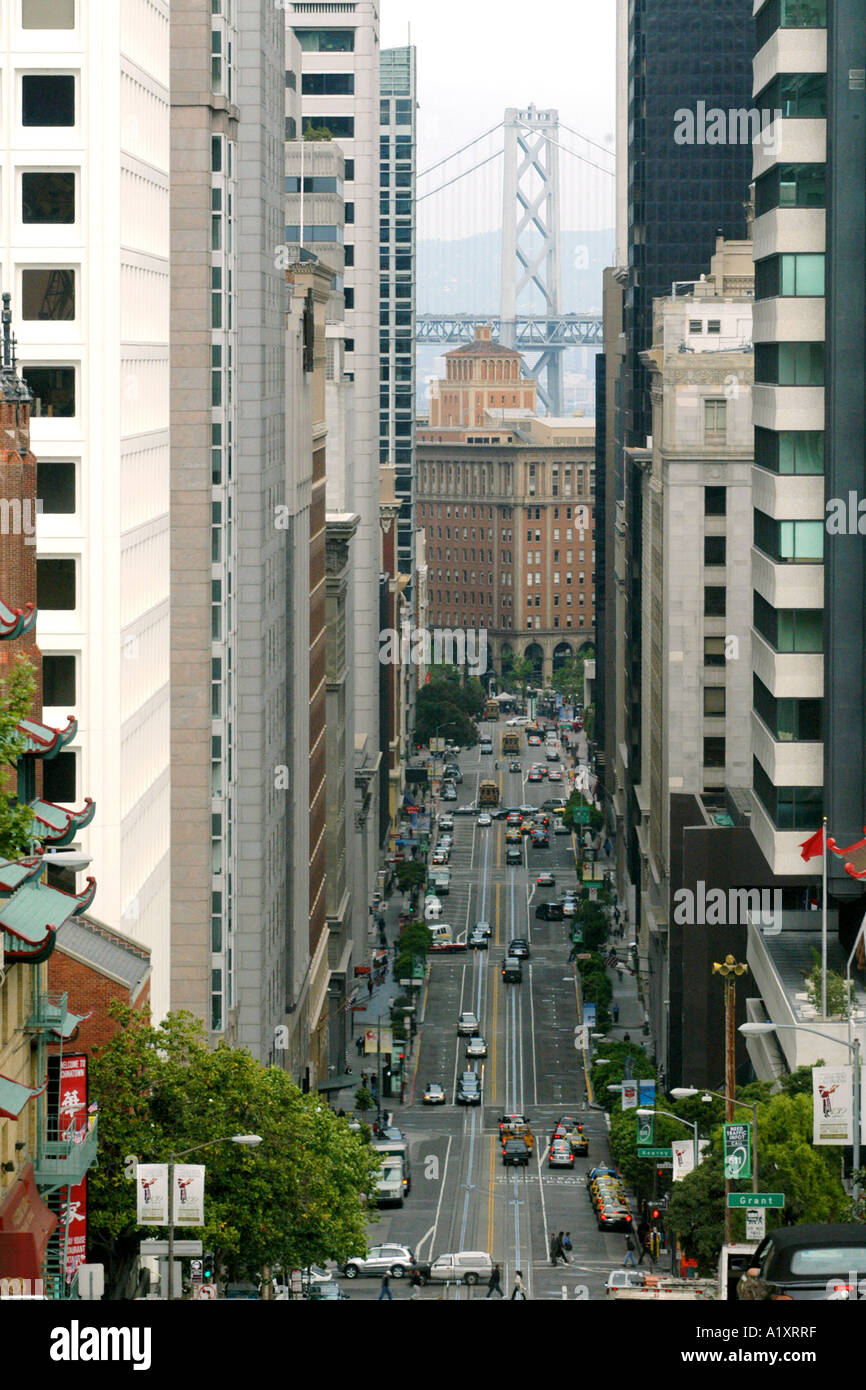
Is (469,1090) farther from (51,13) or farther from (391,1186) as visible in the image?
(51,13)

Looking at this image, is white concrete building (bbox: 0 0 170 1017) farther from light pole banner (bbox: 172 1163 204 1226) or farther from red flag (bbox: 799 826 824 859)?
red flag (bbox: 799 826 824 859)

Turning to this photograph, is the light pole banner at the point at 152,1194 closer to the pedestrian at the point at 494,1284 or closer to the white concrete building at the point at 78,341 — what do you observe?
the white concrete building at the point at 78,341

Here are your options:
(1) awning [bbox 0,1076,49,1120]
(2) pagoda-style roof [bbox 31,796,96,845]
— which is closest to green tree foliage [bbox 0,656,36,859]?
(1) awning [bbox 0,1076,49,1120]

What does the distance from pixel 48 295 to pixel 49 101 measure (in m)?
4.71

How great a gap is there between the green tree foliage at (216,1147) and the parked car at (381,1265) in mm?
24498

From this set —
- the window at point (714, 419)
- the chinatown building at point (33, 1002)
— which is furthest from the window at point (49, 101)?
the window at point (714, 419)

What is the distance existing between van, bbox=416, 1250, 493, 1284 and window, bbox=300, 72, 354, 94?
118 m

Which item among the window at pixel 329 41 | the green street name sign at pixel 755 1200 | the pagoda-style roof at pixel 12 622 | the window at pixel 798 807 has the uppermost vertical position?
the window at pixel 329 41

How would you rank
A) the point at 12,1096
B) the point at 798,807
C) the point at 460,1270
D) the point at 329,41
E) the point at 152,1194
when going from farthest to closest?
1. the point at 329,41
2. the point at 460,1270
3. the point at 798,807
4. the point at 152,1194
5. the point at 12,1096

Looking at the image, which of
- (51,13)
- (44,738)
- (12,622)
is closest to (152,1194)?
(44,738)

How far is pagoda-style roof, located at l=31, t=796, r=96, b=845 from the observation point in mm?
44344

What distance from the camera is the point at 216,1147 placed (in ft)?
166

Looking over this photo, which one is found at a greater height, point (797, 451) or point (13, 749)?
point (797, 451)

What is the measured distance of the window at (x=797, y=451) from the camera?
69938mm
